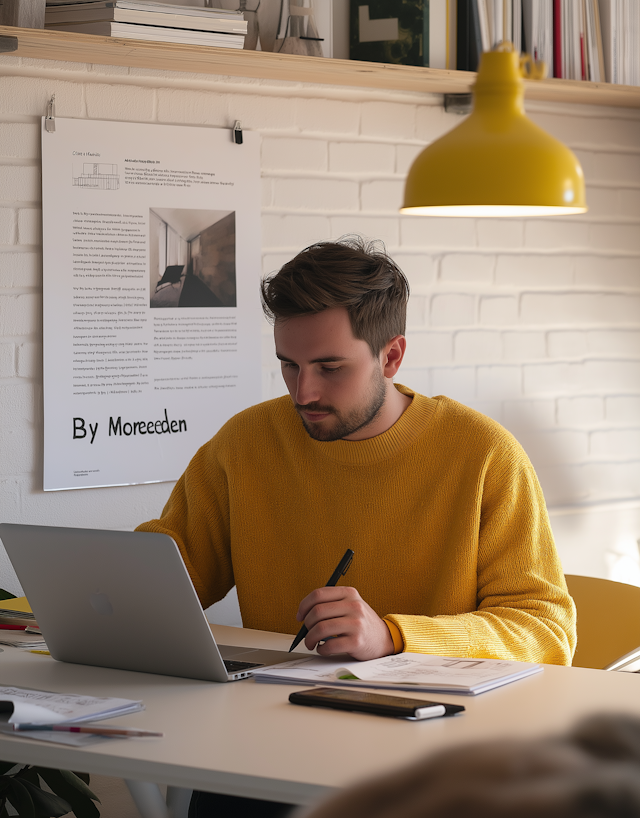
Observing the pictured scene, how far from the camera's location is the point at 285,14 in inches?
95.9

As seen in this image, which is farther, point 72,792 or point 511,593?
point 72,792

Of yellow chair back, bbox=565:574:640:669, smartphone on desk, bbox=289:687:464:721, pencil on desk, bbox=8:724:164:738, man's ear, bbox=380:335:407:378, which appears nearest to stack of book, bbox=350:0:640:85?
man's ear, bbox=380:335:407:378

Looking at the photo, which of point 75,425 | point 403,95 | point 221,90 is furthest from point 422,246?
point 75,425

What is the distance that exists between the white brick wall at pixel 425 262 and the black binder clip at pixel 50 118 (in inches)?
0.7

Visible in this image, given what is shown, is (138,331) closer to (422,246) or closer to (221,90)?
(221,90)

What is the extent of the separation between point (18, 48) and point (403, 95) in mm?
1052

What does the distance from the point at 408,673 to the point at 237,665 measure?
243mm

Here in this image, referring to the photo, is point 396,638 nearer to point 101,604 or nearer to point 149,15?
point 101,604

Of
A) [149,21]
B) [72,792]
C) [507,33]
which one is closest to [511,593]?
[72,792]

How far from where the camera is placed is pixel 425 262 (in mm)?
2742

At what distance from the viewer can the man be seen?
1637 mm

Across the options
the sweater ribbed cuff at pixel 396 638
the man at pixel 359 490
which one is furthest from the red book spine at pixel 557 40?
the sweater ribbed cuff at pixel 396 638

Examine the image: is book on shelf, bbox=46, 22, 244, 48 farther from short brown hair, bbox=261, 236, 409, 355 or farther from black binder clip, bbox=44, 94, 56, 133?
short brown hair, bbox=261, 236, 409, 355

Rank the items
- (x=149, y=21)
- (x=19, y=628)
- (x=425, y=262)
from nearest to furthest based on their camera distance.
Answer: (x=19, y=628)
(x=149, y=21)
(x=425, y=262)
